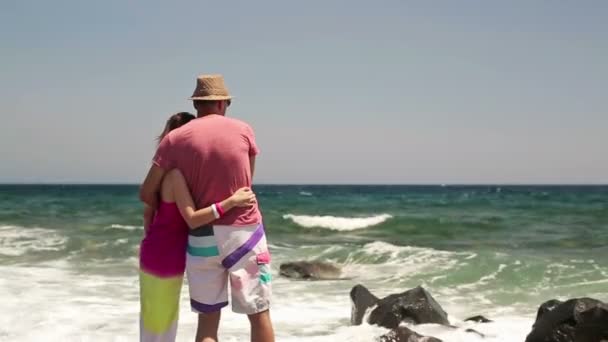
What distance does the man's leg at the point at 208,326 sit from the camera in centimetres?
371

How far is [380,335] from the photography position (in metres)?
6.25

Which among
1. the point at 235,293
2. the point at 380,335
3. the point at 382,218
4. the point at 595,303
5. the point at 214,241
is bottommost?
the point at 382,218

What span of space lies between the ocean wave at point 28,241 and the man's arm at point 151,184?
12.5 meters

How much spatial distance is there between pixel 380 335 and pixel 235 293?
3011mm

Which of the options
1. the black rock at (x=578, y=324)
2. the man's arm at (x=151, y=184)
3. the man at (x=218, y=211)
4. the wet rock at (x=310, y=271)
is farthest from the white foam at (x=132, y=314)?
the man's arm at (x=151, y=184)

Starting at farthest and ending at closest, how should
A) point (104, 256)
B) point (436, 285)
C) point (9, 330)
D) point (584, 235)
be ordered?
1. point (584, 235)
2. point (104, 256)
3. point (436, 285)
4. point (9, 330)

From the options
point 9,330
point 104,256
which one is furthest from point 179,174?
point 104,256

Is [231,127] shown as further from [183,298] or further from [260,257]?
[183,298]

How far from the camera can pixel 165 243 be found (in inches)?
140

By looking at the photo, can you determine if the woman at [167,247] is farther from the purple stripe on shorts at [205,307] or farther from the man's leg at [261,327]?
the man's leg at [261,327]

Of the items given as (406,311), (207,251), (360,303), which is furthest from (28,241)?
(207,251)

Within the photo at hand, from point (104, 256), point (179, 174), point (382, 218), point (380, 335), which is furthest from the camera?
point (382, 218)

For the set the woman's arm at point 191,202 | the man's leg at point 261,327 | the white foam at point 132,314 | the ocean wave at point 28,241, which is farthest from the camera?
the ocean wave at point 28,241

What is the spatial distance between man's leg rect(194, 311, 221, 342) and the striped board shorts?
10cm
